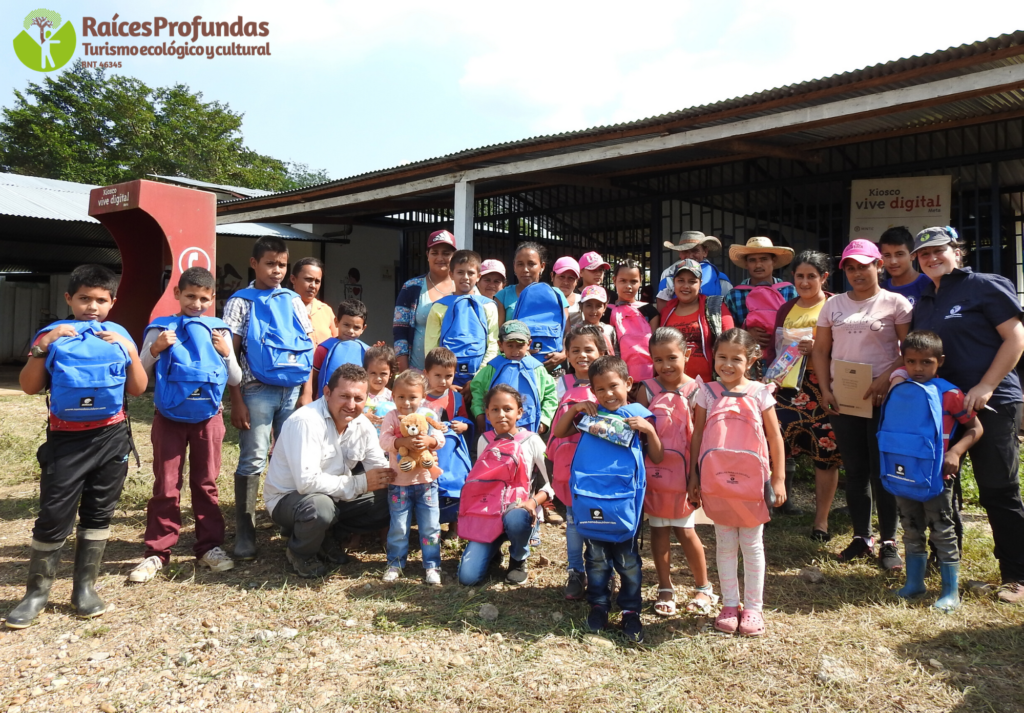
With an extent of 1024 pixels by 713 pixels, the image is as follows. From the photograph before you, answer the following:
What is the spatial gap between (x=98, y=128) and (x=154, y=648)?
1211 inches

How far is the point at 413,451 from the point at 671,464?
4.37ft

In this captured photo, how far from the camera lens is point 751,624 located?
2.97 m

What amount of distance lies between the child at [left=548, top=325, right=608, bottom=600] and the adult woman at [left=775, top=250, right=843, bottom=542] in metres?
1.23

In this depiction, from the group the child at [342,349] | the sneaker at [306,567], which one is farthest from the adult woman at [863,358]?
the sneaker at [306,567]

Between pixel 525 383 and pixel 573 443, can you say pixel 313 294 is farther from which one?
pixel 573 443

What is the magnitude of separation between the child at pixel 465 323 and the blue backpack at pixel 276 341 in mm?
881

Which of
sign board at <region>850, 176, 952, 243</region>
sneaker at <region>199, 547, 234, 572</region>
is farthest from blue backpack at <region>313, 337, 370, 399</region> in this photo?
sign board at <region>850, 176, 952, 243</region>

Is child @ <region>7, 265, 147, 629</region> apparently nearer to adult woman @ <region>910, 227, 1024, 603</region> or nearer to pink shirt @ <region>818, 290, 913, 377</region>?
pink shirt @ <region>818, 290, 913, 377</region>

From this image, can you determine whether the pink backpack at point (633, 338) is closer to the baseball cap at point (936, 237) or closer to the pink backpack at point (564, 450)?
the pink backpack at point (564, 450)

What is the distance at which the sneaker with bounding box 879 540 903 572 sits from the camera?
12.0 ft

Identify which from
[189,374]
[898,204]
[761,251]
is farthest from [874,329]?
[898,204]

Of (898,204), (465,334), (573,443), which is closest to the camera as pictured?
(573,443)

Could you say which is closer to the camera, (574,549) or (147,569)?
(574,549)

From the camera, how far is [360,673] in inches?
104
